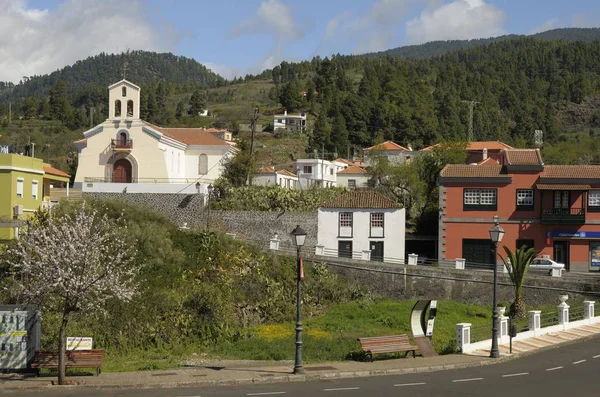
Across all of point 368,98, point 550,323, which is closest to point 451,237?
point 550,323

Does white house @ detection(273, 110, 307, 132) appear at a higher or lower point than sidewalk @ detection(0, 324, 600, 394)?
higher

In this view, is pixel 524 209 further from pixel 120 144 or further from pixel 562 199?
pixel 120 144

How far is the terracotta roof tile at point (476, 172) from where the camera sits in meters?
48.0

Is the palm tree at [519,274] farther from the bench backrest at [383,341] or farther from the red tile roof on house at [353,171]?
the red tile roof on house at [353,171]

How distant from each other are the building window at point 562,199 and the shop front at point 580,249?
62.9 inches

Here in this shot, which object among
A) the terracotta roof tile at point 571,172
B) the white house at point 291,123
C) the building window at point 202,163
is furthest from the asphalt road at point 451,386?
the white house at point 291,123

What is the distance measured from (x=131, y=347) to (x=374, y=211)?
20.4 metres

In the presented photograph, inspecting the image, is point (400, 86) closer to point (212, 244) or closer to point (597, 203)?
point (597, 203)

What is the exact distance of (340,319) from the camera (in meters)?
37.2

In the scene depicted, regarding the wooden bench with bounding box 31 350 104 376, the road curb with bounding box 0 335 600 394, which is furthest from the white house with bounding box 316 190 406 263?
the wooden bench with bounding box 31 350 104 376

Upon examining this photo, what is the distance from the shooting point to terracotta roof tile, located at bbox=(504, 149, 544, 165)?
4769cm

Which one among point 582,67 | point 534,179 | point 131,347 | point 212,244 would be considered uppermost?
point 582,67

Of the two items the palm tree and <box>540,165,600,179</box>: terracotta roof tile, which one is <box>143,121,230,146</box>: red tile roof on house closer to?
<box>540,165,600,179</box>: terracotta roof tile

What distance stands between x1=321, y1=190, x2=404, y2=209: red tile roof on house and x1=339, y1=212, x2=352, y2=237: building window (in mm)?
513
